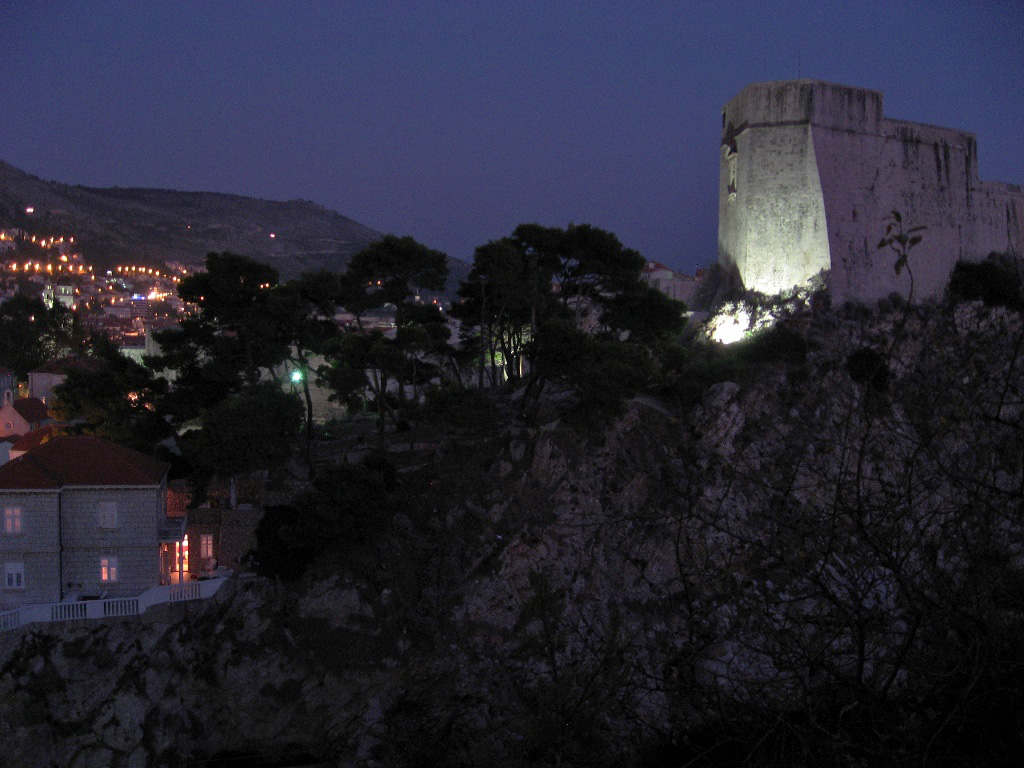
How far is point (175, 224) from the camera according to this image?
88250 mm

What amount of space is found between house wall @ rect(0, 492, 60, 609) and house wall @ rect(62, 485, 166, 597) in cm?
21

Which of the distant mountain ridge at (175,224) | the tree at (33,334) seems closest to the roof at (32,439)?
the tree at (33,334)

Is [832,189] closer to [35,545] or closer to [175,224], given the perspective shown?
[35,545]

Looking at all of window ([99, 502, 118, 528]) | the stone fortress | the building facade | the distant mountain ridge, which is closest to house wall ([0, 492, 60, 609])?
the building facade

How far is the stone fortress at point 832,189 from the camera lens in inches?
861

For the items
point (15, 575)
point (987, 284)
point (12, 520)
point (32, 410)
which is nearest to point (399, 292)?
point (12, 520)

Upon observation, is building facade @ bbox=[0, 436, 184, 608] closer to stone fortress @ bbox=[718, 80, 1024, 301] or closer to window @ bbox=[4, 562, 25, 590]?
window @ bbox=[4, 562, 25, 590]

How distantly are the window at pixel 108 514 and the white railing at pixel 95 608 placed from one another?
1.35 metres

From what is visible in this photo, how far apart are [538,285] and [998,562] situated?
16439 millimetres

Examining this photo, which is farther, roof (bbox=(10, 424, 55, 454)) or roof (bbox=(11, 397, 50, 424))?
roof (bbox=(11, 397, 50, 424))

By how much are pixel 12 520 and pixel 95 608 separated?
2.22m

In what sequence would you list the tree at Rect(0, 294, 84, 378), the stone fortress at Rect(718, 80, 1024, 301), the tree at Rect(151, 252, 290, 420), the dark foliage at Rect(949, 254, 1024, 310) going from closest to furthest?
1. the tree at Rect(151, 252, 290, 420)
2. the stone fortress at Rect(718, 80, 1024, 301)
3. the dark foliage at Rect(949, 254, 1024, 310)
4. the tree at Rect(0, 294, 84, 378)

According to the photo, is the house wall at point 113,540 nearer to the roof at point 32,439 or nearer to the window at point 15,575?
the window at point 15,575

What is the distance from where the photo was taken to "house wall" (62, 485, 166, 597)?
14.2m
